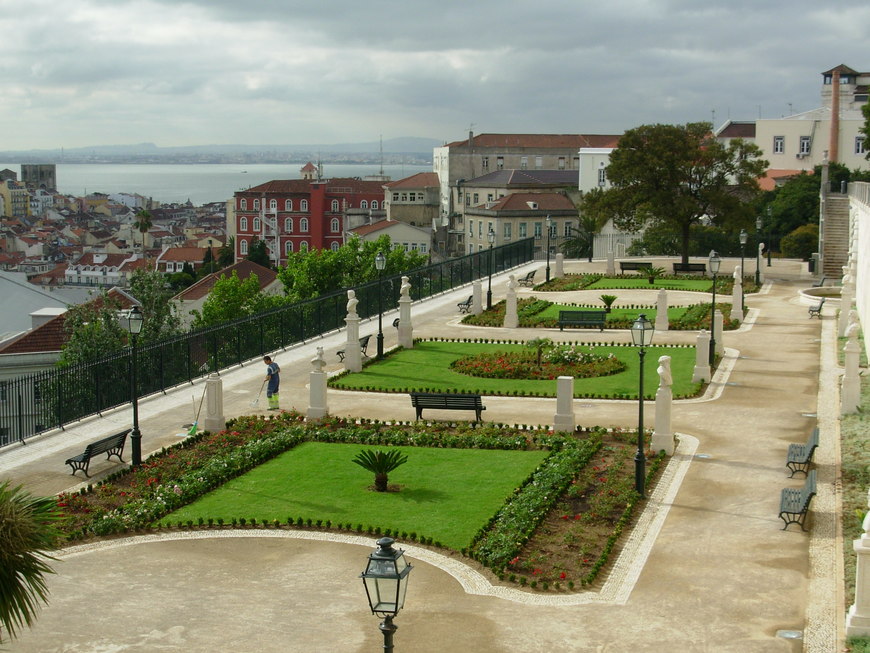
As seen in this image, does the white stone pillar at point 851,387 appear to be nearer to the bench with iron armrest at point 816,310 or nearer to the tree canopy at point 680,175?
the bench with iron armrest at point 816,310

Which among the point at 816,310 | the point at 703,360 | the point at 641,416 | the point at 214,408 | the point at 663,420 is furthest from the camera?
the point at 816,310

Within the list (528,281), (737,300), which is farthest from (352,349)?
(528,281)

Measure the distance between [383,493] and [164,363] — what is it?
433 inches

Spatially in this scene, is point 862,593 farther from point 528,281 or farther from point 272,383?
point 528,281

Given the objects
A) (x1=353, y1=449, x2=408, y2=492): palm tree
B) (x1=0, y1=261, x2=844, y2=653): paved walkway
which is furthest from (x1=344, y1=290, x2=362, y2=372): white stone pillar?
(x1=353, y1=449, x2=408, y2=492): palm tree

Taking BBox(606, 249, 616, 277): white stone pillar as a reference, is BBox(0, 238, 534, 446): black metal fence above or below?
below

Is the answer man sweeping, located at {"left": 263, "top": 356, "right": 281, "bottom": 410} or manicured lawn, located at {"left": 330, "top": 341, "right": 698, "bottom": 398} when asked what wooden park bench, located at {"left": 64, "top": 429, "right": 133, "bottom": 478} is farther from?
manicured lawn, located at {"left": 330, "top": 341, "right": 698, "bottom": 398}

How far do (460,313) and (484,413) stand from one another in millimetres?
15786

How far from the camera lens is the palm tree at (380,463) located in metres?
18.6

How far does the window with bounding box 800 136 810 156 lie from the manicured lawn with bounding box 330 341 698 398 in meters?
63.8

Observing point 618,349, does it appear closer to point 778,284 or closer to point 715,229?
point 778,284

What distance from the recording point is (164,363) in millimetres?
27641

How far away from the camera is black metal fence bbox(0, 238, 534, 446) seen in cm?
2389

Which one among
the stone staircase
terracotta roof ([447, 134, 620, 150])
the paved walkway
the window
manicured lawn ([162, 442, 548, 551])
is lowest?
the paved walkway
